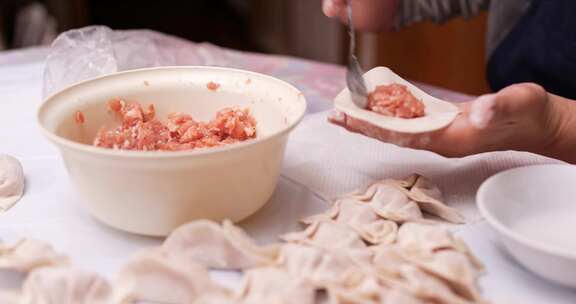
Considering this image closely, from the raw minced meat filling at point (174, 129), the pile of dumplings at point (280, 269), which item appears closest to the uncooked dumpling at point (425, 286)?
the pile of dumplings at point (280, 269)

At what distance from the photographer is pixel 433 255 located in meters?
0.69

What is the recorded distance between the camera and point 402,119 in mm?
810

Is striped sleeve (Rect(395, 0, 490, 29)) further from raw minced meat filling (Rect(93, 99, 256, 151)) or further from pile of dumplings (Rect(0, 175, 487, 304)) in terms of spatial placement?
pile of dumplings (Rect(0, 175, 487, 304))

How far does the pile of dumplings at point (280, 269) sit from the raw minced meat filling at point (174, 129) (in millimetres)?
179

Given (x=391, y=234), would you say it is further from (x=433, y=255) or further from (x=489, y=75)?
(x=489, y=75)

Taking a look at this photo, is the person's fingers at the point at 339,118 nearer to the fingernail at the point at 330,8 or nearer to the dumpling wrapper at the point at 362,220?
the dumpling wrapper at the point at 362,220

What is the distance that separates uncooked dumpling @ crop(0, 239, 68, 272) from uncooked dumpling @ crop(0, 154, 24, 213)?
0.15 meters

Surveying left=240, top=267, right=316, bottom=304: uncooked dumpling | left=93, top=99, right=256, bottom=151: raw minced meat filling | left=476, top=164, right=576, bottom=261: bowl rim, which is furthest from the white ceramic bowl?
left=476, top=164, right=576, bottom=261: bowl rim

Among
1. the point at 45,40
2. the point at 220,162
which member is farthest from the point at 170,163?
the point at 45,40

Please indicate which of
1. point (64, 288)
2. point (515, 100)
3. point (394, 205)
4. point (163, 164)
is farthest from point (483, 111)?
point (64, 288)

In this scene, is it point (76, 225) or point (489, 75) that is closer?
point (76, 225)

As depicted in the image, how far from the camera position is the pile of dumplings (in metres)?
0.63

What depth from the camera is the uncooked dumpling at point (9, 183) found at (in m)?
0.86

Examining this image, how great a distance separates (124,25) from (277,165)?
3.36 meters
